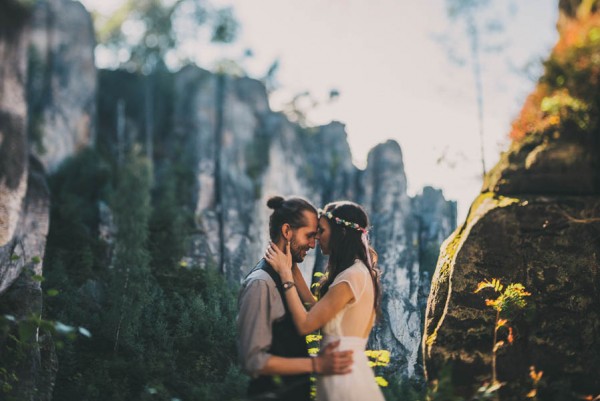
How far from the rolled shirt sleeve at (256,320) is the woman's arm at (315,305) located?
0.08m

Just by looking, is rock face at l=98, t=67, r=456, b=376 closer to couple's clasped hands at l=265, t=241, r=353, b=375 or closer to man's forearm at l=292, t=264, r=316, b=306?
man's forearm at l=292, t=264, r=316, b=306

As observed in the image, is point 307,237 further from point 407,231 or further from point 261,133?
point 261,133

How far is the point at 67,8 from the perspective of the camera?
27.2m

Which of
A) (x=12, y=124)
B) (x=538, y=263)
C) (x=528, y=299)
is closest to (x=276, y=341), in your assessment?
(x=528, y=299)

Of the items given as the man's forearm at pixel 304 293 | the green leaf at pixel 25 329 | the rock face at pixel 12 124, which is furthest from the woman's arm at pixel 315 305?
the rock face at pixel 12 124

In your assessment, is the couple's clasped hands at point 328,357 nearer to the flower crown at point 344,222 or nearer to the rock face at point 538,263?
the flower crown at point 344,222

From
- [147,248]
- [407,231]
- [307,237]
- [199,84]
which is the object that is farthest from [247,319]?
[199,84]

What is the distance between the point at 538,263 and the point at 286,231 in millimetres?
2152

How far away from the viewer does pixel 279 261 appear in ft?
11.8

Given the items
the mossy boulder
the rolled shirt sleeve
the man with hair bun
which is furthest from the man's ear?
the mossy boulder

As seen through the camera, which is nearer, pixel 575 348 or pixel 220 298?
pixel 575 348

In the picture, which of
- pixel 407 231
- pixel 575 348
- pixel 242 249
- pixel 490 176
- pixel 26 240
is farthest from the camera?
pixel 242 249

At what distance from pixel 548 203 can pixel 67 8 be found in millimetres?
27745

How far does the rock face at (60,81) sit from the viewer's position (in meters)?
24.7
